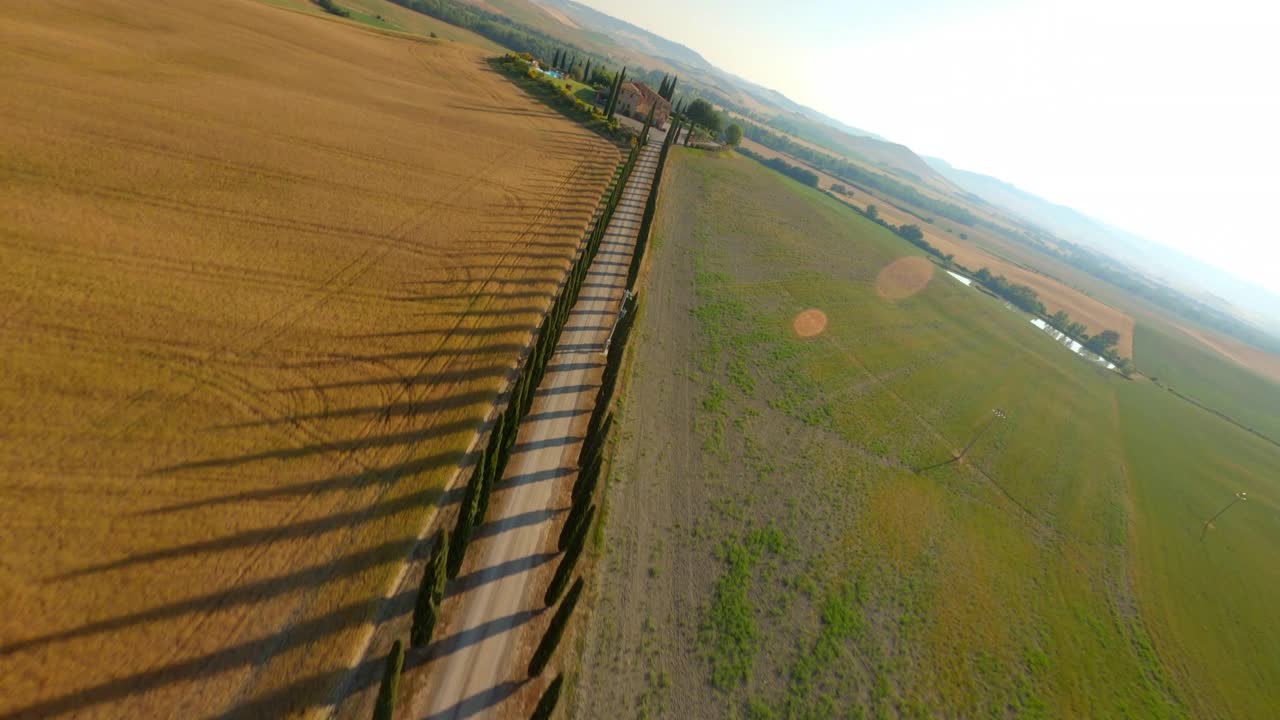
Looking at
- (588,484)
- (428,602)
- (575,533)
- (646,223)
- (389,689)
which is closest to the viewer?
(389,689)

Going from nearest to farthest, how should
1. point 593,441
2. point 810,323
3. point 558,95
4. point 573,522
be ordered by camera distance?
1. point 573,522
2. point 593,441
3. point 810,323
4. point 558,95

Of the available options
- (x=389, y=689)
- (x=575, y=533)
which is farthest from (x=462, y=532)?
(x=389, y=689)

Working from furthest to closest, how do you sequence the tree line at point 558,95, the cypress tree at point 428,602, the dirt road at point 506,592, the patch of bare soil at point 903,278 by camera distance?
the tree line at point 558,95
the patch of bare soil at point 903,278
the cypress tree at point 428,602
the dirt road at point 506,592

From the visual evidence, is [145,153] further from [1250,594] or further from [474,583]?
[1250,594]

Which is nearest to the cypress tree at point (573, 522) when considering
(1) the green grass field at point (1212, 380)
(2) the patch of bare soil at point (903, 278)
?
(2) the patch of bare soil at point (903, 278)

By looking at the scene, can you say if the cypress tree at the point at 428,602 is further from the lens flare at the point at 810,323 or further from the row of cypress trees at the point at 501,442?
the lens flare at the point at 810,323

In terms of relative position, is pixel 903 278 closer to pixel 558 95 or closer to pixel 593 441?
pixel 558 95
